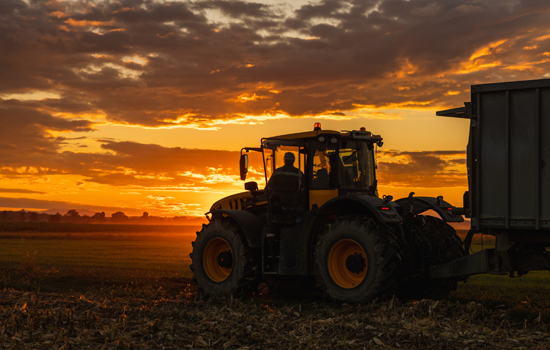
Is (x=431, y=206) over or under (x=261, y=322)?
over

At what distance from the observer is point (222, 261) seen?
41.6ft

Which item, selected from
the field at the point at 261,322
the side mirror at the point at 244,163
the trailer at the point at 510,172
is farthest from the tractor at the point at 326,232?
the trailer at the point at 510,172

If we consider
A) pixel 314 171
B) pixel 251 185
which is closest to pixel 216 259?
pixel 251 185

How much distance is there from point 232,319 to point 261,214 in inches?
158

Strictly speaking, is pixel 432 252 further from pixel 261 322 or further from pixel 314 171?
pixel 261 322

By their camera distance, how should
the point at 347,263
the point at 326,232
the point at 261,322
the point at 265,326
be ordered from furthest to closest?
the point at 326,232, the point at 347,263, the point at 261,322, the point at 265,326

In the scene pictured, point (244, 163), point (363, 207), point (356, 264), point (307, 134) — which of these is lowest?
point (356, 264)

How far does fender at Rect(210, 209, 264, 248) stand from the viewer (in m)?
12.0

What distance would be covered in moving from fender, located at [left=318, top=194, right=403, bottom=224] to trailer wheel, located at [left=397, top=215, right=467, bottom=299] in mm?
745

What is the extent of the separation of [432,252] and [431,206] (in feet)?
5.04

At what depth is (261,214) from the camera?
42.6 feet

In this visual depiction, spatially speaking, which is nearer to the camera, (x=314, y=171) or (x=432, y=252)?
(x=432, y=252)

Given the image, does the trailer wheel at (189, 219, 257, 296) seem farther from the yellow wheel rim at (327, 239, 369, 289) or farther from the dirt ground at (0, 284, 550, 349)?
the yellow wheel rim at (327, 239, 369, 289)

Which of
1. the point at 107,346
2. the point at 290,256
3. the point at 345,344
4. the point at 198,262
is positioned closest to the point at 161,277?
the point at 198,262
